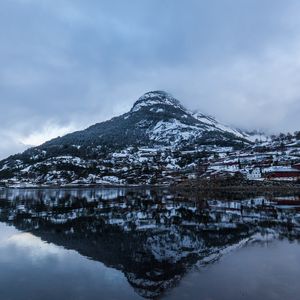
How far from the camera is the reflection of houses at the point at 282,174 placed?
563 ft

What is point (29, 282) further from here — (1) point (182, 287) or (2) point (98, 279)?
(1) point (182, 287)

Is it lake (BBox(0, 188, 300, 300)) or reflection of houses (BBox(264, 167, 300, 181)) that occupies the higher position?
reflection of houses (BBox(264, 167, 300, 181))

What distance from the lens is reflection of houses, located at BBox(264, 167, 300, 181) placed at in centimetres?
17162

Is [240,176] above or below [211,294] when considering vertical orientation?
above

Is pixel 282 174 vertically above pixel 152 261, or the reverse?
pixel 282 174

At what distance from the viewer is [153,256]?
27.0 meters

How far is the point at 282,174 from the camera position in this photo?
181 meters

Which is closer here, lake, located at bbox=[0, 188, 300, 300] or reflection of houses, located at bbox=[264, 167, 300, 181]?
lake, located at bbox=[0, 188, 300, 300]

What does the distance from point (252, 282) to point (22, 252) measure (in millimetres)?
18795

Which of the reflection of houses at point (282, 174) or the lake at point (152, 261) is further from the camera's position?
the reflection of houses at point (282, 174)

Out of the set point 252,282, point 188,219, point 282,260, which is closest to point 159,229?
point 188,219

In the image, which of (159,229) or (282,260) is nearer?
(282,260)

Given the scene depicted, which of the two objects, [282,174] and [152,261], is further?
→ [282,174]

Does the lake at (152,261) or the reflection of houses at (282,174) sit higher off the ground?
the reflection of houses at (282,174)
